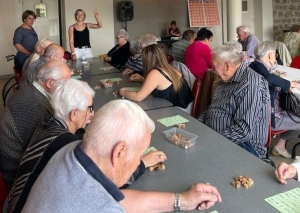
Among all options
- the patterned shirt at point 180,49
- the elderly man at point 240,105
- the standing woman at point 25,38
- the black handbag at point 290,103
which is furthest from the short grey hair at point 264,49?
the standing woman at point 25,38

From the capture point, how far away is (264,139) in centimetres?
254

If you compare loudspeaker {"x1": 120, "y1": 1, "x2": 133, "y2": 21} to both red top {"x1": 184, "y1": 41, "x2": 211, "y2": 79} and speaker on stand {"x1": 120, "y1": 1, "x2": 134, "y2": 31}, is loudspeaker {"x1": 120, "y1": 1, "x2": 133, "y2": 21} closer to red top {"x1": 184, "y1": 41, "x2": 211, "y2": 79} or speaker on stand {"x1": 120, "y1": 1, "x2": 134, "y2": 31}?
speaker on stand {"x1": 120, "y1": 1, "x2": 134, "y2": 31}

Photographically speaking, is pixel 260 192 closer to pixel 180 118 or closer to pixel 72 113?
pixel 72 113

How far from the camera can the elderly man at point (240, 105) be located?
2.46 m

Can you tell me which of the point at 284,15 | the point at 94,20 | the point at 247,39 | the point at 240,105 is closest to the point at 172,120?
the point at 240,105

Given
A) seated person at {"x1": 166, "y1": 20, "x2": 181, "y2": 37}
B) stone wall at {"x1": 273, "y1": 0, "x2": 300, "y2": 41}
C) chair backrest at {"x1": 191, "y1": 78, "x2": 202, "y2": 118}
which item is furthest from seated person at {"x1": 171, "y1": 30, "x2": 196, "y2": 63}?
stone wall at {"x1": 273, "y1": 0, "x2": 300, "y2": 41}

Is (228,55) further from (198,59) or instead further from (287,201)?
(198,59)

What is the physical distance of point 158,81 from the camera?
3168 mm

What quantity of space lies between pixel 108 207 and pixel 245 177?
0.83 meters

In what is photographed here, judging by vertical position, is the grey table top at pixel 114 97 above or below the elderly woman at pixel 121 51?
below

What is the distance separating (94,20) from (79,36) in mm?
3240

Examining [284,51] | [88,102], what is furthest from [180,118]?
[284,51]

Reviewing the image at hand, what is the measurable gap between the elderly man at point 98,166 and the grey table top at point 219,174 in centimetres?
51

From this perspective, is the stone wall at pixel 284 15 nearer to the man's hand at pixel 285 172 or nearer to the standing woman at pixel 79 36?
the standing woman at pixel 79 36
